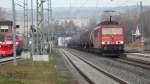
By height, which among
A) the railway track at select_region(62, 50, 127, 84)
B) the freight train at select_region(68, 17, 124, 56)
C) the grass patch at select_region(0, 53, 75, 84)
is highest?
the freight train at select_region(68, 17, 124, 56)

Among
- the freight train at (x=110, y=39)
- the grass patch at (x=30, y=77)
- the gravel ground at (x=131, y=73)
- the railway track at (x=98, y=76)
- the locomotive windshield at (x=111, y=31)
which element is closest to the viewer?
the grass patch at (x=30, y=77)

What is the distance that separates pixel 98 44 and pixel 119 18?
187 ft

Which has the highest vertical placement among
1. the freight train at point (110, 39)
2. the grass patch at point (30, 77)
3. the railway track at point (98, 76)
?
the freight train at point (110, 39)

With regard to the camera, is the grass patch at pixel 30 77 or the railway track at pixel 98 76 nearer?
the grass patch at pixel 30 77

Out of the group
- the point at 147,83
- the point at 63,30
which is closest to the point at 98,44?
the point at 147,83

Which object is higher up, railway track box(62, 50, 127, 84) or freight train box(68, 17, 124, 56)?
freight train box(68, 17, 124, 56)

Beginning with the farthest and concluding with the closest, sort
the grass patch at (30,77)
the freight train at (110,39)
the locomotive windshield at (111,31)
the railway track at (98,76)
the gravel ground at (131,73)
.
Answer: the locomotive windshield at (111,31) < the freight train at (110,39) < the gravel ground at (131,73) < the railway track at (98,76) < the grass patch at (30,77)

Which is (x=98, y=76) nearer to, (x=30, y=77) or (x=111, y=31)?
(x=30, y=77)

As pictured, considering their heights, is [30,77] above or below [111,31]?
below

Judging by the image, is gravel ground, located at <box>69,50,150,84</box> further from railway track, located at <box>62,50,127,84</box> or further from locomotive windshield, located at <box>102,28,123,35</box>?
locomotive windshield, located at <box>102,28,123,35</box>

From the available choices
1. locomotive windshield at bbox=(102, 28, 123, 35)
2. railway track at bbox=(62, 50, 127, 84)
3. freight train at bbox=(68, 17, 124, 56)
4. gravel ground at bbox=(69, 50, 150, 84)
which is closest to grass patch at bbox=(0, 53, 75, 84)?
railway track at bbox=(62, 50, 127, 84)

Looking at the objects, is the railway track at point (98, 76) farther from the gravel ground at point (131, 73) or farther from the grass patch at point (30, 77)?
the grass patch at point (30, 77)

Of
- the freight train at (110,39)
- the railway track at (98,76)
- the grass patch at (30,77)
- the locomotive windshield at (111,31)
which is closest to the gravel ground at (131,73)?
the railway track at (98,76)

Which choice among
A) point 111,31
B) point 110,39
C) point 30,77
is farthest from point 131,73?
point 111,31
